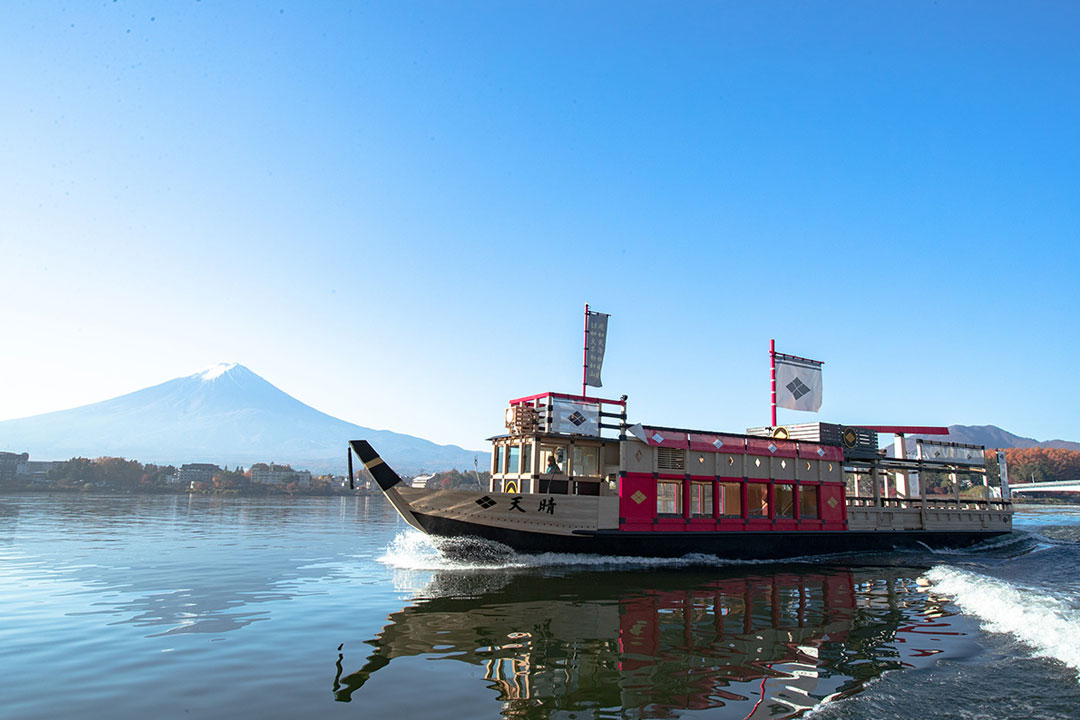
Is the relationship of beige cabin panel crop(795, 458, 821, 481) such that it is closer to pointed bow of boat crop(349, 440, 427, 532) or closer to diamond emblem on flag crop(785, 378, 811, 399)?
diamond emblem on flag crop(785, 378, 811, 399)

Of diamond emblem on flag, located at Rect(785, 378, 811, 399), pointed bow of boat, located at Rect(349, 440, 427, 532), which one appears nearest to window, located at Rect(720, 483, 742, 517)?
diamond emblem on flag, located at Rect(785, 378, 811, 399)

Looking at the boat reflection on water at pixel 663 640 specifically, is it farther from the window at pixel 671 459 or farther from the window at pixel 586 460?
the window at pixel 671 459

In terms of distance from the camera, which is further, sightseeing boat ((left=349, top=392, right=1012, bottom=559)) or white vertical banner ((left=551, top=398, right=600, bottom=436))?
white vertical banner ((left=551, top=398, right=600, bottom=436))

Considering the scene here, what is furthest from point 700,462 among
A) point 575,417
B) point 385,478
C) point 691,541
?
point 385,478

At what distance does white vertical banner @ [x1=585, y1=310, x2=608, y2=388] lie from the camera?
74.3ft

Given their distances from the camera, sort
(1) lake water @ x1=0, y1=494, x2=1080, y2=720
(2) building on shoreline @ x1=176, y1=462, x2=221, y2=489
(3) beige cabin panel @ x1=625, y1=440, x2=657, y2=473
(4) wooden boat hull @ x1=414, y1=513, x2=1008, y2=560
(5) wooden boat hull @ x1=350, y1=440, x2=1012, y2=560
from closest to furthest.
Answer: (1) lake water @ x1=0, y1=494, x2=1080, y2=720
(5) wooden boat hull @ x1=350, y1=440, x2=1012, y2=560
(4) wooden boat hull @ x1=414, y1=513, x2=1008, y2=560
(3) beige cabin panel @ x1=625, y1=440, x2=657, y2=473
(2) building on shoreline @ x1=176, y1=462, x2=221, y2=489

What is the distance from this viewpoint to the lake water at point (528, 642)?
711 cm

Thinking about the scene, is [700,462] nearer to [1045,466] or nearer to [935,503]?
[935,503]

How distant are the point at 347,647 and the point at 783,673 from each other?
628 centimetres

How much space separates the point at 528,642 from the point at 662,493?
14293 millimetres

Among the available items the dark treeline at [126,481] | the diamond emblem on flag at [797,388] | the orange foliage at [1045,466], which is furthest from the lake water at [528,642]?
the orange foliage at [1045,466]

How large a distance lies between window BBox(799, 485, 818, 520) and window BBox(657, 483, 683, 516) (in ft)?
20.9

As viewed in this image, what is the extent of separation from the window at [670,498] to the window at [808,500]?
6.37 meters

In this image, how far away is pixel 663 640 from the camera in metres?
10.1
